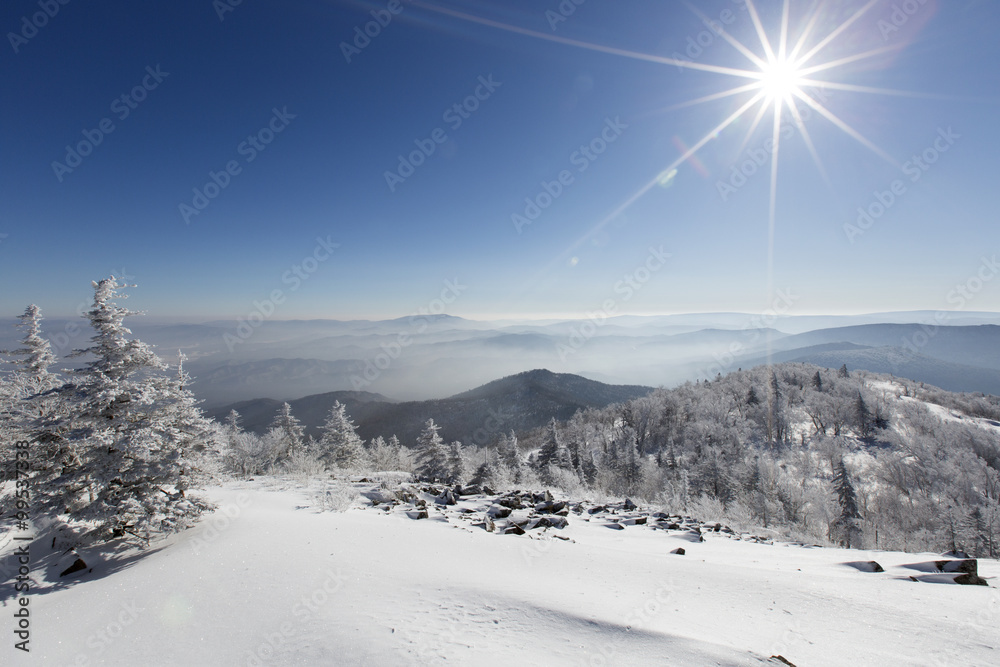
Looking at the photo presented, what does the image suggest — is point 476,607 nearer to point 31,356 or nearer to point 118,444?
point 118,444

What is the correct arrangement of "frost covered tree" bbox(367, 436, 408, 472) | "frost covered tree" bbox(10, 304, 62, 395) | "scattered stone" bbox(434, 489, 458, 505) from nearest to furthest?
"scattered stone" bbox(434, 489, 458, 505) < "frost covered tree" bbox(10, 304, 62, 395) < "frost covered tree" bbox(367, 436, 408, 472)

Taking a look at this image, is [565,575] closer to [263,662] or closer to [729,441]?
[263,662]

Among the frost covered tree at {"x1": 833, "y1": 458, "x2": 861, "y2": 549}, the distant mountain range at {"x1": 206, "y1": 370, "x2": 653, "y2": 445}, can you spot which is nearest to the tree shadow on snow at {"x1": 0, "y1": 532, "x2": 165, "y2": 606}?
the frost covered tree at {"x1": 833, "y1": 458, "x2": 861, "y2": 549}

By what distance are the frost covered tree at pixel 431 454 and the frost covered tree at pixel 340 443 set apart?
831cm

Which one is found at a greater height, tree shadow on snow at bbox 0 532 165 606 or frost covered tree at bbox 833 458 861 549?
tree shadow on snow at bbox 0 532 165 606

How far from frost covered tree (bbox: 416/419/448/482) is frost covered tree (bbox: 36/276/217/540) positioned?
2600 centimetres

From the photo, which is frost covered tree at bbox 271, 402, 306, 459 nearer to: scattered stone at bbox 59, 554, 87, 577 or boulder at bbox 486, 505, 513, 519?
scattered stone at bbox 59, 554, 87, 577

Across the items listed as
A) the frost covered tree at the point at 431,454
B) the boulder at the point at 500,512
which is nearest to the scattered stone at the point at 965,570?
the boulder at the point at 500,512

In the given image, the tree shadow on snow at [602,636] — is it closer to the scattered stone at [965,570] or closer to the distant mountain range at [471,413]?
the scattered stone at [965,570]

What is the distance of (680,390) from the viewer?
4385 inches

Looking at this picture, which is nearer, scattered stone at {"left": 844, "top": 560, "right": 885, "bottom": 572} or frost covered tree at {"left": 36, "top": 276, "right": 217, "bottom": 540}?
scattered stone at {"left": 844, "top": 560, "right": 885, "bottom": 572}

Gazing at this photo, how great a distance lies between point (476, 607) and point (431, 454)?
32122 mm

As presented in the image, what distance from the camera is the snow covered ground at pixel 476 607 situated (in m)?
4.40

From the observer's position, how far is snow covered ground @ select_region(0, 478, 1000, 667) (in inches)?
173
